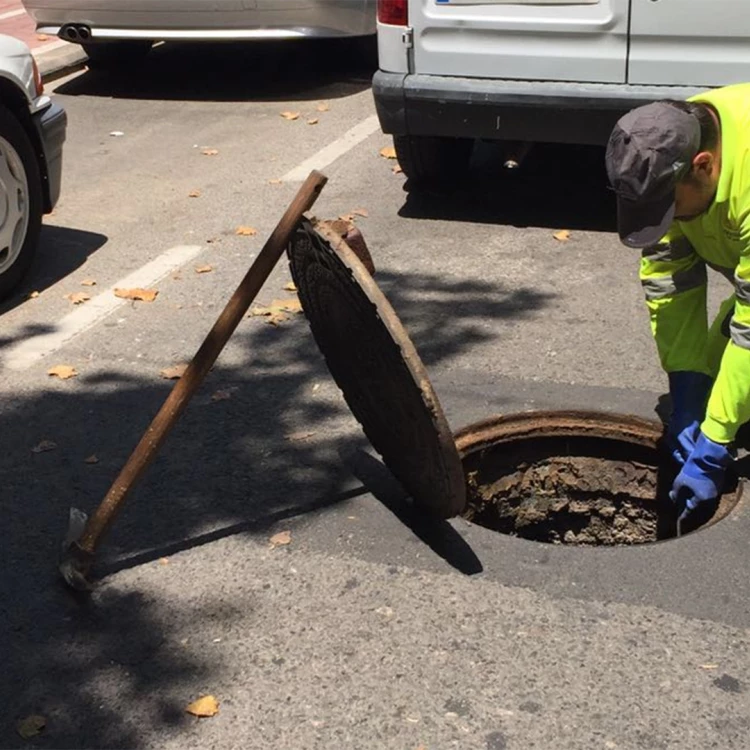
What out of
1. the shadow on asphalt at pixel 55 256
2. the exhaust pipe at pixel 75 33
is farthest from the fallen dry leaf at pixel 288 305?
the exhaust pipe at pixel 75 33

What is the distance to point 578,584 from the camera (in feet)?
11.9

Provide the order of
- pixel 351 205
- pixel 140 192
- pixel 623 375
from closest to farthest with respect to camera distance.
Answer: pixel 623 375, pixel 351 205, pixel 140 192

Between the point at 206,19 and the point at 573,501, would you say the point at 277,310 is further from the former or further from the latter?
the point at 206,19

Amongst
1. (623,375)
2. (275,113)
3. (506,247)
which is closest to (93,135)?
(275,113)

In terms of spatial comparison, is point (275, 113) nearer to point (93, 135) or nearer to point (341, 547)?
point (93, 135)

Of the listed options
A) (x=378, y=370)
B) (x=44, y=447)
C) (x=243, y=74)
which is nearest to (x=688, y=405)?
(x=378, y=370)

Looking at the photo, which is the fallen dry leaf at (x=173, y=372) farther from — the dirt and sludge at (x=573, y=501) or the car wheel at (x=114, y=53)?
the car wheel at (x=114, y=53)

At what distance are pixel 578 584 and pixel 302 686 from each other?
854mm

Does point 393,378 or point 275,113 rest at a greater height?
point 393,378

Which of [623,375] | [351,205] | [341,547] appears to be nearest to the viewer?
[341,547]

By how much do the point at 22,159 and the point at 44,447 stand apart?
1925mm

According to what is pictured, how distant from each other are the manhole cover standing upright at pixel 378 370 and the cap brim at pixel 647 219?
2.41 ft

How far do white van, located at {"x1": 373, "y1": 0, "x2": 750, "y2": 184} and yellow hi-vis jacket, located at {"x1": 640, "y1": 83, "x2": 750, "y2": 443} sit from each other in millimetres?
1905

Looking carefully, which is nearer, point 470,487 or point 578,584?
point 578,584
